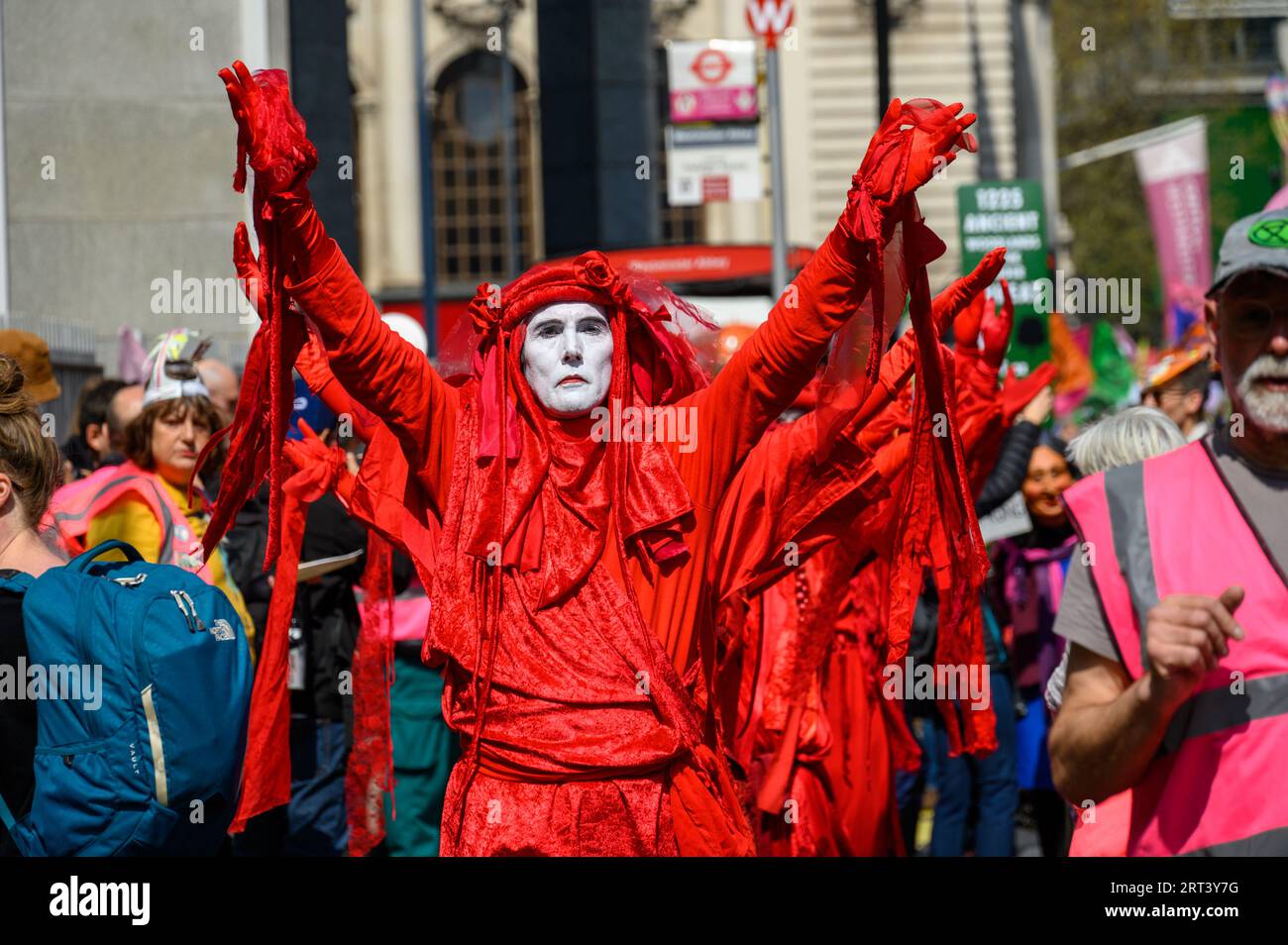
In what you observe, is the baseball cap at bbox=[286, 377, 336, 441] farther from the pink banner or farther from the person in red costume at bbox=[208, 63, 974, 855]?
the pink banner

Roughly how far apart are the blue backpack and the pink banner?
63.4ft

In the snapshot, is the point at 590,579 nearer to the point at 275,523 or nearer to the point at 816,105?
the point at 275,523

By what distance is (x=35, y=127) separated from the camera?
32.4 ft

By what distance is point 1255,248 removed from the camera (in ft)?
9.92

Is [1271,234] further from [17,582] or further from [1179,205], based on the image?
[1179,205]

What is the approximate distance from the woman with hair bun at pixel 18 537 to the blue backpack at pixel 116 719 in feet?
0.12

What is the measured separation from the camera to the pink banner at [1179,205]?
877 inches

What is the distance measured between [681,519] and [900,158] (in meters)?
0.96

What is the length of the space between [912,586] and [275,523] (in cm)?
139

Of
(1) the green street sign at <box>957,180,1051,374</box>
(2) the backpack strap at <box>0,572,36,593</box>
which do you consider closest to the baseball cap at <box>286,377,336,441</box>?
(2) the backpack strap at <box>0,572,36,593</box>

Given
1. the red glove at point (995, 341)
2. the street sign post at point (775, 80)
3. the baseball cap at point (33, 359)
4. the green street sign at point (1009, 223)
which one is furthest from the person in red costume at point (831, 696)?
the green street sign at point (1009, 223)

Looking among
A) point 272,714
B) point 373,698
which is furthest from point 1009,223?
point 272,714

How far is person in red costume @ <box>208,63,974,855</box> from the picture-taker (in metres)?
3.84

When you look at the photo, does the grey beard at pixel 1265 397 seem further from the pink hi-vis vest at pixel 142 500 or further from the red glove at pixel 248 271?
the pink hi-vis vest at pixel 142 500
